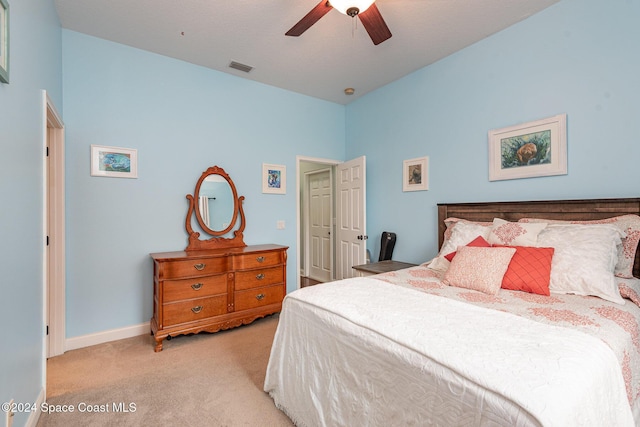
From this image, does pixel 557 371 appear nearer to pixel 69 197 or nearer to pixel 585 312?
pixel 585 312

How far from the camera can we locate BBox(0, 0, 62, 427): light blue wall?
131cm

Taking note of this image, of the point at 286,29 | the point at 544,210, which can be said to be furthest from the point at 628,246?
the point at 286,29

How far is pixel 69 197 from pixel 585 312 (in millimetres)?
3879

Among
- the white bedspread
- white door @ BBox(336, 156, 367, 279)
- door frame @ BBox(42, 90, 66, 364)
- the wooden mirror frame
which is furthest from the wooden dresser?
the white bedspread

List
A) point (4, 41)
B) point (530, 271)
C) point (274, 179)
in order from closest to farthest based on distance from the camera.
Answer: point (4, 41)
point (530, 271)
point (274, 179)

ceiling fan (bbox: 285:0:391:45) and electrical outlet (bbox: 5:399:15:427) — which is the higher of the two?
ceiling fan (bbox: 285:0:391:45)

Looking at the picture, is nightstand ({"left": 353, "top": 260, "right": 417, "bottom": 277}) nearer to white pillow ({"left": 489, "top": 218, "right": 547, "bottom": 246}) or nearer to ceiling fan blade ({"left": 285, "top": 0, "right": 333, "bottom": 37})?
white pillow ({"left": 489, "top": 218, "right": 547, "bottom": 246})

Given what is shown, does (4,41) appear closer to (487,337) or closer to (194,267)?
(194,267)

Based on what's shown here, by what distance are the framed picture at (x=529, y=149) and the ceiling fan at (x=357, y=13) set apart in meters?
1.49

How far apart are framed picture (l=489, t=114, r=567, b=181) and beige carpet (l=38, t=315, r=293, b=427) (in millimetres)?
2706

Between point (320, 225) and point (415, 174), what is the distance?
91.1 inches

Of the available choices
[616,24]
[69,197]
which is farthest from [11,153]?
[616,24]

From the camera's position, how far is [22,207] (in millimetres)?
1535

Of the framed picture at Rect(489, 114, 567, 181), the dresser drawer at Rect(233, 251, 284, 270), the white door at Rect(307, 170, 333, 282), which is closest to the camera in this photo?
the framed picture at Rect(489, 114, 567, 181)
